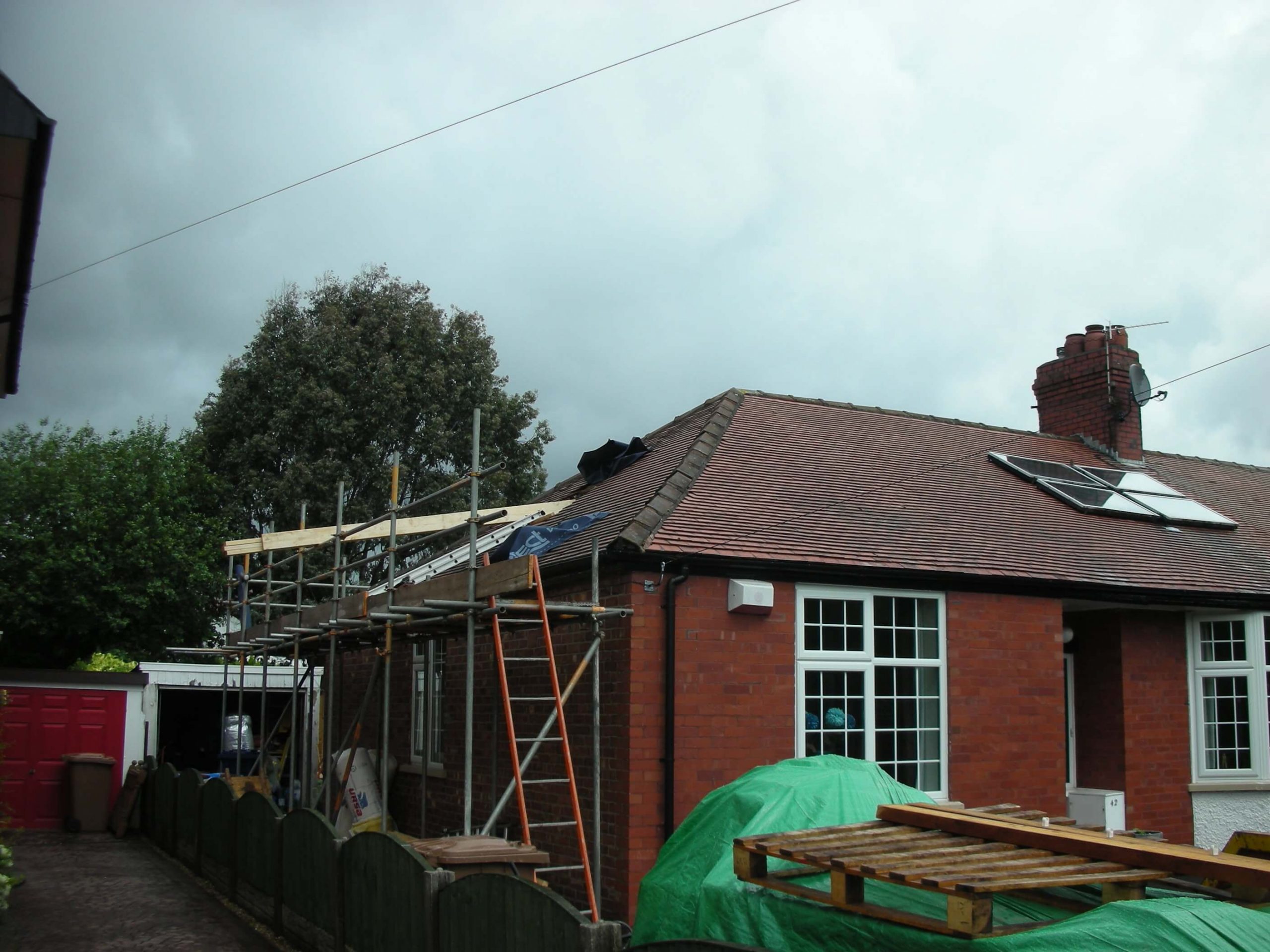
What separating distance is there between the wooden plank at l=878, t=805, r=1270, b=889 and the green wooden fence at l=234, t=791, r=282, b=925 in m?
5.96

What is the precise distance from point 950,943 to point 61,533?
22.3m

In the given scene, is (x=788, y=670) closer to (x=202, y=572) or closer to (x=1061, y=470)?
(x=1061, y=470)

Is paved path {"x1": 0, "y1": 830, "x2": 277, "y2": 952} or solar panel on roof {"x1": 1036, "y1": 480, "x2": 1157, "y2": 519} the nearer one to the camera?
paved path {"x1": 0, "y1": 830, "x2": 277, "y2": 952}

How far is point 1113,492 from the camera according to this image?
14945mm

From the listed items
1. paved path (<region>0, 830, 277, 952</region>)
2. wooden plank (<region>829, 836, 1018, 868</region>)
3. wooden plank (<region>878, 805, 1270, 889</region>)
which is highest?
wooden plank (<region>878, 805, 1270, 889</region>)

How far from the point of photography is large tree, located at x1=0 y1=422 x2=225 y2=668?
73.6 ft

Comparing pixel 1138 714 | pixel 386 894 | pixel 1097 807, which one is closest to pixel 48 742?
pixel 386 894

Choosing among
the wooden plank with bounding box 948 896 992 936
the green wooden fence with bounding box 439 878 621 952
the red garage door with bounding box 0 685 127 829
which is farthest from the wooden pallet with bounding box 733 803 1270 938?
the red garage door with bounding box 0 685 127 829

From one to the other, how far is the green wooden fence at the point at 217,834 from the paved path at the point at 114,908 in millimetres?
197

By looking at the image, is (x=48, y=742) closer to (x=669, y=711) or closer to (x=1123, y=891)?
(x=669, y=711)

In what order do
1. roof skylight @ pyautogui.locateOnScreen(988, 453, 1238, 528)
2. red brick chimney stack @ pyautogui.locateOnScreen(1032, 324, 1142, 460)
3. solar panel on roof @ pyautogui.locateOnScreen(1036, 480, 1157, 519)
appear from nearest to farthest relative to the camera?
solar panel on roof @ pyautogui.locateOnScreen(1036, 480, 1157, 519)
roof skylight @ pyautogui.locateOnScreen(988, 453, 1238, 528)
red brick chimney stack @ pyautogui.locateOnScreen(1032, 324, 1142, 460)

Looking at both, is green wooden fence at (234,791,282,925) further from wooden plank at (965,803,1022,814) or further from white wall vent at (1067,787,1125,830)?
white wall vent at (1067,787,1125,830)

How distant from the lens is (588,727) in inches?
402

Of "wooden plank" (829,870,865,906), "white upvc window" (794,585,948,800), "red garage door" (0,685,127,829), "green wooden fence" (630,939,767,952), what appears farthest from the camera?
"red garage door" (0,685,127,829)
